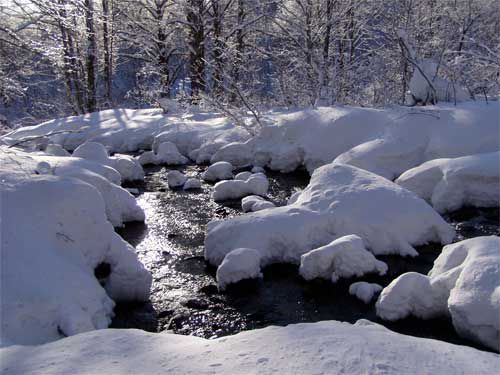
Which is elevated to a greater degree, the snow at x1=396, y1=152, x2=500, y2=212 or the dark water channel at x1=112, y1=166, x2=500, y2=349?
the snow at x1=396, y1=152, x2=500, y2=212

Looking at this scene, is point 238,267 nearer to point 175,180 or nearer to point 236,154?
point 175,180

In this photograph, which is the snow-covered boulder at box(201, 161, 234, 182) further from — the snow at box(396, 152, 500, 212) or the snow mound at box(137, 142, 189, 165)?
the snow at box(396, 152, 500, 212)

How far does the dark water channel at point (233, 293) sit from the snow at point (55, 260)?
0.33 m

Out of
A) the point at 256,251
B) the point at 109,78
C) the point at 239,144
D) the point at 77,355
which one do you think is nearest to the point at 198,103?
the point at 239,144

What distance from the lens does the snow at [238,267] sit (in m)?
4.86

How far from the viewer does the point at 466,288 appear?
379 centimetres

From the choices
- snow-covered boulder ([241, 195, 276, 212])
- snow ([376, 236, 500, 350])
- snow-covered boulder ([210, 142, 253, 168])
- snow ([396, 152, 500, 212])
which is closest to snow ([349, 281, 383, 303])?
snow ([376, 236, 500, 350])

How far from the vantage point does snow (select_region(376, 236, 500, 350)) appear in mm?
3609

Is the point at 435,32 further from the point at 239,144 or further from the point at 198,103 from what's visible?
the point at 239,144

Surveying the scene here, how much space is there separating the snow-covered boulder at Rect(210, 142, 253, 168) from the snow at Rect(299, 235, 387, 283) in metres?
5.60

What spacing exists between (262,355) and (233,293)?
7.71 feet

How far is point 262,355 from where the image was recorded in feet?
8.00

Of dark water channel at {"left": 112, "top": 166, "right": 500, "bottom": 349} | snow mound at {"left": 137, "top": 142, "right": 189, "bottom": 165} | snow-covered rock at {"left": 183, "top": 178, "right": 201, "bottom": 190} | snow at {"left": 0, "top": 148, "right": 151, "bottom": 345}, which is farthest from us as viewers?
snow mound at {"left": 137, "top": 142, "right": 189, "bottom": 165}

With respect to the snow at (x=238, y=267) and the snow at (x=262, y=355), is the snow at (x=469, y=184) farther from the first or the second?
the snow at (x=262, y=355)
